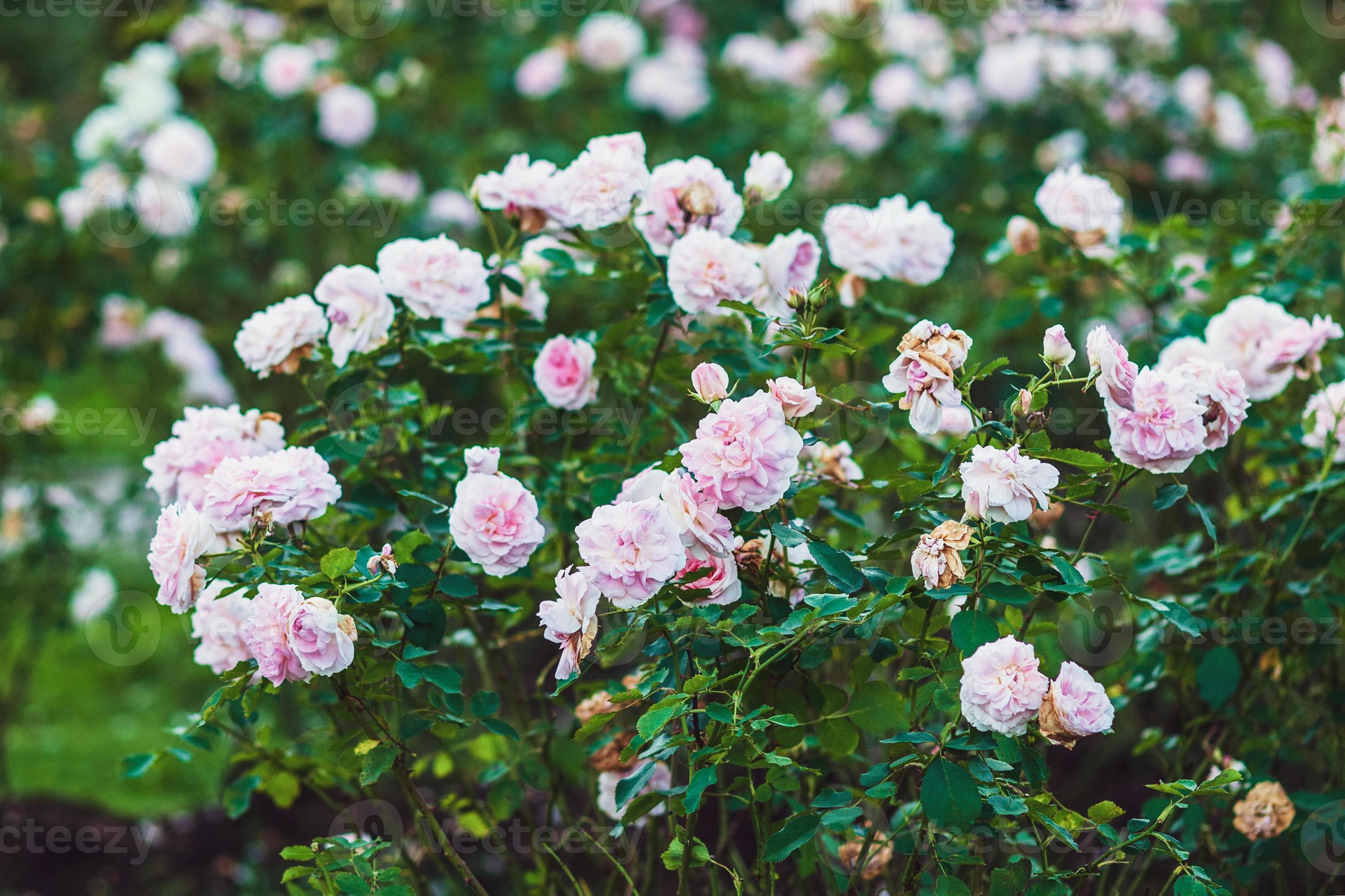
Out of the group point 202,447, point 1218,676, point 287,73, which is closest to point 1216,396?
point 1218,676

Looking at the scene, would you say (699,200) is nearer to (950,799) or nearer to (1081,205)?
(1081,205)

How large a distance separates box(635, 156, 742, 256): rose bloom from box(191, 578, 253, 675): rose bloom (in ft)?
2.49

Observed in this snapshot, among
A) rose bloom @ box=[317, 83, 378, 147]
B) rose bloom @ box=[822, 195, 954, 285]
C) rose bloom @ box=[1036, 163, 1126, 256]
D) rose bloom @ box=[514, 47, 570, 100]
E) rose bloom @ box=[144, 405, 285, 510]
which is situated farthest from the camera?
rose bloom @ box=[514, 47, 570, 100]

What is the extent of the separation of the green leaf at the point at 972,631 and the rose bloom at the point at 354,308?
842 millimetres

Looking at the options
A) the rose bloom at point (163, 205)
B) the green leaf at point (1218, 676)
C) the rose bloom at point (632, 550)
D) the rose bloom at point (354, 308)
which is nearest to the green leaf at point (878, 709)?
the rose bloom at point (632, 550)

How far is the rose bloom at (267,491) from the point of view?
55.4 inches

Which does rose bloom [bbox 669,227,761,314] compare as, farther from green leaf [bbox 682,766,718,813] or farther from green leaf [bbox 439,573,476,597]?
green leaf [bbox 682,766,718,813]

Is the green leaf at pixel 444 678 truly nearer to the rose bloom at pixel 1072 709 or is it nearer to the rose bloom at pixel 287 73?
the rose bloom at pixel 1072 709

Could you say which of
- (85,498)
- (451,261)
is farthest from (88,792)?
(451,261)

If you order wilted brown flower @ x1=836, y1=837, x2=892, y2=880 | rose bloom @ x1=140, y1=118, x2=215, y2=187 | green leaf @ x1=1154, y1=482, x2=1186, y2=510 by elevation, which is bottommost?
rose bloom @ x1=140, y1=118, x2=215, y2=187

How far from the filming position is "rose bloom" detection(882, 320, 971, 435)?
1342 mm

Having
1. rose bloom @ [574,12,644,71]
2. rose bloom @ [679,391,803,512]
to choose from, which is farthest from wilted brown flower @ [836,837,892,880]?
rose bloom @ [574,12,644,71]

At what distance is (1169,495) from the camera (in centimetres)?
145

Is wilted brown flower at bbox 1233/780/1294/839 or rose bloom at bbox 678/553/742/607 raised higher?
rose bloom at bbox 678/553/742/607
